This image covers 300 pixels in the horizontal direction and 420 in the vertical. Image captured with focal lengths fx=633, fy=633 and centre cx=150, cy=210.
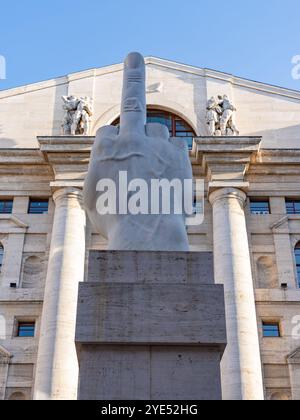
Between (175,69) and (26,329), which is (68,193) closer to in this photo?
(26,329)

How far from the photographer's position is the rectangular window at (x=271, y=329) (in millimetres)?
27484

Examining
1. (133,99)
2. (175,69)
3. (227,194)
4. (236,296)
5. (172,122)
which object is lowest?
(133,99)

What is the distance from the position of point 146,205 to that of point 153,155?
94cm

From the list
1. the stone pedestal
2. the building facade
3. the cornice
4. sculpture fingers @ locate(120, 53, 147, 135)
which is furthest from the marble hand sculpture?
the cornice

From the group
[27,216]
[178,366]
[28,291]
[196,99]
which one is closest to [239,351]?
[28,291]

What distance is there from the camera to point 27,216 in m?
30.7

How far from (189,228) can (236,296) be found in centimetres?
511

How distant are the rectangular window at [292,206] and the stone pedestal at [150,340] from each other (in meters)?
23.5

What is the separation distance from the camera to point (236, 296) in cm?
2633

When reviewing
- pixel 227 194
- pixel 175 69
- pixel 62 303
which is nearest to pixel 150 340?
pixel 62 303

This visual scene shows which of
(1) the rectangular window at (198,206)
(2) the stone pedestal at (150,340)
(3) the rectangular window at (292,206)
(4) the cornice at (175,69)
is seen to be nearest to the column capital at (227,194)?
(1) the rectangular window at (198,206)

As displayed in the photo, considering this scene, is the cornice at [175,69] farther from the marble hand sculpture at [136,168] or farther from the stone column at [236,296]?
Result: the marble hand sculpture at [136,168]
